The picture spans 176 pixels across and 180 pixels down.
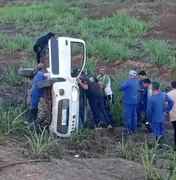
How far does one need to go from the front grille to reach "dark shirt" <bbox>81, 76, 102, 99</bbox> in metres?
0.87

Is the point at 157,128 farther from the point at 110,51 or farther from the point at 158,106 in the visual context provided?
the point at 110,51

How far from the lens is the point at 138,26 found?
1058 inches

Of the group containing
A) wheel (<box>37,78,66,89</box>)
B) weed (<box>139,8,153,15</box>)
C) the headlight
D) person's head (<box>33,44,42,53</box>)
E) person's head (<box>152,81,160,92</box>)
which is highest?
weed (<box>139,8,153,15</box>)

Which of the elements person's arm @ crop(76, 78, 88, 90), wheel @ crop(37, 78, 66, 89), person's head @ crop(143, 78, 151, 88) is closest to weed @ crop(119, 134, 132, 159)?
wheel @ crop(37, 78, 66, 89)

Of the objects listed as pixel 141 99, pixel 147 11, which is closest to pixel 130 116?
pixel 141 99

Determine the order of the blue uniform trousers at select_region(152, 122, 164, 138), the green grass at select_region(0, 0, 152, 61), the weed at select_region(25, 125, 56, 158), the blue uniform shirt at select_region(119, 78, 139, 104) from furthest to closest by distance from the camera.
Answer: the green grass at select_region(0, 0, 152, 61) < the blue uniform shirt at select_region(119, 78, 139, 104) < the blue uniform trousers at select_region(152, 122, 164, 138) < the weed at select_region(25, 125, 56, 158)

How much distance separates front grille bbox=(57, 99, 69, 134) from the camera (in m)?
11.9

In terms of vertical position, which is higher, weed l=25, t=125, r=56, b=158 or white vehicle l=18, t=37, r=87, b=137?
white vehicle l=18, t=37, r=87, b=137

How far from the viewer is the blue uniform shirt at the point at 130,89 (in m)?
12.9

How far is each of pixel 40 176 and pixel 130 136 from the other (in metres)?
4.22

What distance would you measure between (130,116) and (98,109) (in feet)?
2.05

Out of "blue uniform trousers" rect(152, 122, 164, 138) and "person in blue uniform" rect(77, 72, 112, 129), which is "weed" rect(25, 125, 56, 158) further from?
"blue uniform trousers" rect(152, 122, 164, 138)

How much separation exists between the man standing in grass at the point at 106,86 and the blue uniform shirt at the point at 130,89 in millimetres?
666

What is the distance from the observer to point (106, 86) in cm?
1366
